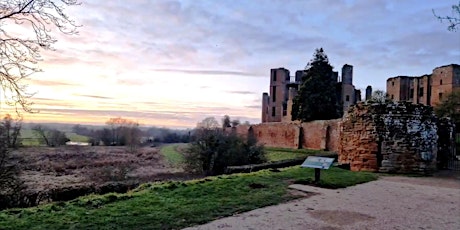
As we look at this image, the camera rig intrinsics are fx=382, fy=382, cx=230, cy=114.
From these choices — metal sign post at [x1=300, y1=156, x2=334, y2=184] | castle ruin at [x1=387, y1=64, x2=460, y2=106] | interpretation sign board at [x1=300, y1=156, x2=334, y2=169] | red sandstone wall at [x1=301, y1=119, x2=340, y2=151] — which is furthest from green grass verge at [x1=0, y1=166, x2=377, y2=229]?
castle ruin at [x1=387, y1=64, x2=460, y2=106]

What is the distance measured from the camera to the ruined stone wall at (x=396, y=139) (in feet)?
44.7

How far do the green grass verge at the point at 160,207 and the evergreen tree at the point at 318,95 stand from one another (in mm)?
21787

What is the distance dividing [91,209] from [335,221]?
4295 mm

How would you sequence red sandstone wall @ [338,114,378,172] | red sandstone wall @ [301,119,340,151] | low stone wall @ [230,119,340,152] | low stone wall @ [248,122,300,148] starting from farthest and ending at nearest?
low stone wall @ [248,122,300,148]
low stone wall @ [230,119,340,152]
red sandstone wall @ [301,119,340,151]
red sandstone wall @ [338,114,378,172]

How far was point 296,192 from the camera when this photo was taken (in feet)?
29.4

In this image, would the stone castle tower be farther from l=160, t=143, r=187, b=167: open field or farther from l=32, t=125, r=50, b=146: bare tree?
l=32, t=125, r=50, b=146: bare tree

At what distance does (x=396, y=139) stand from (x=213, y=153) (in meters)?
9.82

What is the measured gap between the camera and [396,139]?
1362 centimetres

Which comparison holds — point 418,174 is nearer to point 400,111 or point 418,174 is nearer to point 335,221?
point 400,111

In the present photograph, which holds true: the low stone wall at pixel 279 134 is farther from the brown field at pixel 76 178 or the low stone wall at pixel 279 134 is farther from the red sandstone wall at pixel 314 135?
the brown field at pixel 76 178

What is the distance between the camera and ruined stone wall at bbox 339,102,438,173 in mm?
13625

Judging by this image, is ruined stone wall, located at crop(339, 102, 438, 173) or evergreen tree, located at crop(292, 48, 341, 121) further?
evergreen tree, located at crop(292, 48, 341, 121)

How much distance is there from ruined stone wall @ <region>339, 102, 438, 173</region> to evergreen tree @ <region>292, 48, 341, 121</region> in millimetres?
17008

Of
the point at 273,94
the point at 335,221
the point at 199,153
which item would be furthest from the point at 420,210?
the point at 273,94
